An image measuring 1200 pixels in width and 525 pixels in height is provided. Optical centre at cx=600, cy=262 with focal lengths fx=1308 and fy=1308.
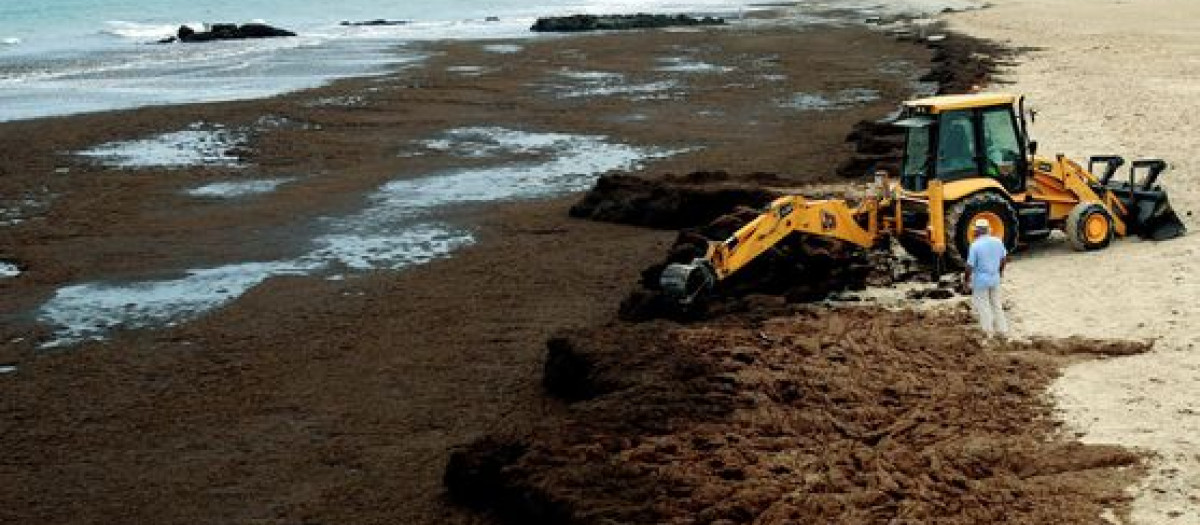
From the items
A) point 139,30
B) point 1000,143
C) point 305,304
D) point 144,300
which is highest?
point 139,30

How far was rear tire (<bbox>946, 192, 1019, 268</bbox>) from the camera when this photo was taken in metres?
15.0

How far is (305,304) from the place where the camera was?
664 inches

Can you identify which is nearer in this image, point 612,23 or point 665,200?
point 665,200

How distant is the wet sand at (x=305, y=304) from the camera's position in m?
11.4

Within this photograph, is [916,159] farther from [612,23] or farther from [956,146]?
[612,23]

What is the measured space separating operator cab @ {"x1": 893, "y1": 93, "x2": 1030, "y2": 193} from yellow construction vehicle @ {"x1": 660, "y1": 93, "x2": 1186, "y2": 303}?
0.01 metres

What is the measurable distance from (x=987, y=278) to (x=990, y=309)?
42 centimetres

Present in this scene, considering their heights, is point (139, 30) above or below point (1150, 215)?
above

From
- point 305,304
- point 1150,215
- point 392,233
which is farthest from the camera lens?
point 392,233

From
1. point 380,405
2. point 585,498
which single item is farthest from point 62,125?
point 585,498

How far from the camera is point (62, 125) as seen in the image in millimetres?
32438

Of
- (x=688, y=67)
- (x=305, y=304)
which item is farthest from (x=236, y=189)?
(x=688, y=67)

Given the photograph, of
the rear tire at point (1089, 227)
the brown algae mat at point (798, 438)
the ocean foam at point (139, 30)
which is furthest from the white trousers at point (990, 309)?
the ocean foam at point (139, 30)

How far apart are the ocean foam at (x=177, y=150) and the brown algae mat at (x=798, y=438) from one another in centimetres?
1688
